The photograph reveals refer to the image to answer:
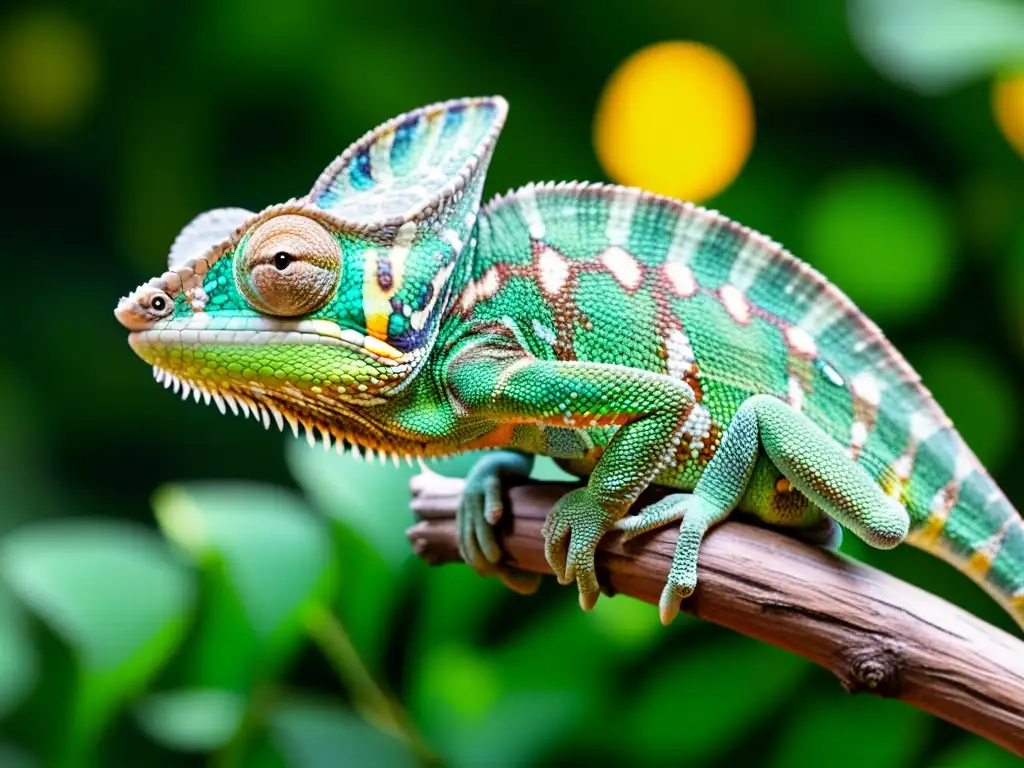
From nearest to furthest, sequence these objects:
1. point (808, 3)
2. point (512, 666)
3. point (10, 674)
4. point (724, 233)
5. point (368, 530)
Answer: point (724, 233), point (368, 530), point (512, 666), point (10, 674), point (808, 3)

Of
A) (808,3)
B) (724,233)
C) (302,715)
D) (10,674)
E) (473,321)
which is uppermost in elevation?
(808,3)

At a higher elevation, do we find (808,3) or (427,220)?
(808,3)

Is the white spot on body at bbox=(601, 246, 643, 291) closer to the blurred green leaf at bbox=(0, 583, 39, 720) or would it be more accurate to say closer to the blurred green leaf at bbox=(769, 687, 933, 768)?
the blurred green leaf at bbox=(769, 687, 933, 768)

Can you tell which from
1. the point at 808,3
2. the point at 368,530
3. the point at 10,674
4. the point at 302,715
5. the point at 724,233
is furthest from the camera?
the point at 808,3

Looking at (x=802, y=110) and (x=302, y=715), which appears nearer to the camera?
(x=302, y=715)

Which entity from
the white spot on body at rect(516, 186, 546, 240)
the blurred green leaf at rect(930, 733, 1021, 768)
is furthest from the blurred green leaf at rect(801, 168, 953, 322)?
the white spot on body at rect(516, 186, 546, 240)

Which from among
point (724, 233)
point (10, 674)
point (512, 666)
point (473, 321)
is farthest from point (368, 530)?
point (10, 674)

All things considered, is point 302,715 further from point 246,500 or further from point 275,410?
point 275,410
